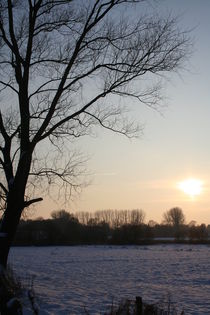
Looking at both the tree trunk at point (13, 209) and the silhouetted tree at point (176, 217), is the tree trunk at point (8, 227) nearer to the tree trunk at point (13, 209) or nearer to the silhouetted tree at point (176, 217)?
the tree trunk at point (13, 209)

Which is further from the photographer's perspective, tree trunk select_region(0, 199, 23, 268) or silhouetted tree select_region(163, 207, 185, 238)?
silhouetted tree select_region(163, 207, 185, 238)

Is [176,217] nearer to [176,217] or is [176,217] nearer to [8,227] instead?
[176,217]

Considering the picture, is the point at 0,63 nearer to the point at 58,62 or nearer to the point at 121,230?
the point at 58,62

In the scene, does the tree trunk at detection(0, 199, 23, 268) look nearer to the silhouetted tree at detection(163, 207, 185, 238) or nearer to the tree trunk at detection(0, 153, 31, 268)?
the tree trunk at detection(0, 153, 31, 268)

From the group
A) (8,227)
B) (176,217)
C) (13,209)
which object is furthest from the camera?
(176,217)

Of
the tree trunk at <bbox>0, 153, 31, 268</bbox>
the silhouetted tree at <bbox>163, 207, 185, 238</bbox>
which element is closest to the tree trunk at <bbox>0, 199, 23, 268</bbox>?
the tree trunk at <bbox>0, 153, 31, 268</bbox>

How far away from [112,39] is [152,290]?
11145 millimetres

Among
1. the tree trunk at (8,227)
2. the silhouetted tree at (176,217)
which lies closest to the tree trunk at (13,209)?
the tree trunk at (8,227)

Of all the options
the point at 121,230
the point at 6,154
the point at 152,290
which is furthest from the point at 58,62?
the point at 121,230

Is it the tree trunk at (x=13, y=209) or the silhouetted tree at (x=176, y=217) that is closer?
the tree trunk at (x=13, y=209)

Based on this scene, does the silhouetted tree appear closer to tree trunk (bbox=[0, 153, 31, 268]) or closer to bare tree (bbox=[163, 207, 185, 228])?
bare tree (bbox=[163, 207, 185, 228])

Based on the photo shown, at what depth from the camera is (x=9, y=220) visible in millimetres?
7707

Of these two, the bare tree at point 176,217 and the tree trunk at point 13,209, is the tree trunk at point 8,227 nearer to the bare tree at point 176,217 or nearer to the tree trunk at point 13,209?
the tree trunk at point 13,209

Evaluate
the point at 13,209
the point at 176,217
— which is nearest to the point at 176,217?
the point at 176,217
